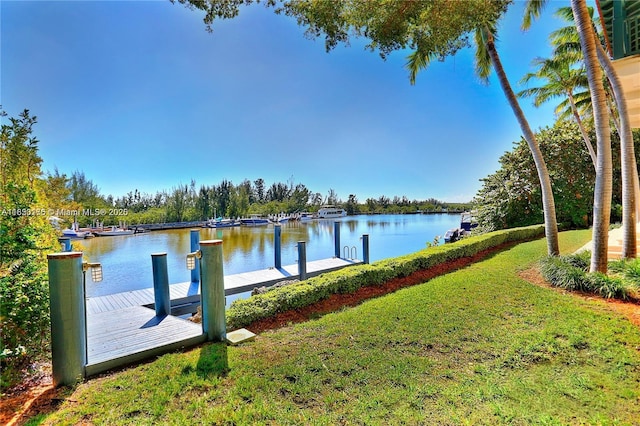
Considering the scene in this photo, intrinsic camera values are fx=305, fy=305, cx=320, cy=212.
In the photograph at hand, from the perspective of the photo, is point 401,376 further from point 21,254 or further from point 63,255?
point 21,254

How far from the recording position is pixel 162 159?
2314cm

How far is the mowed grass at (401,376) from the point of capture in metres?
2.08

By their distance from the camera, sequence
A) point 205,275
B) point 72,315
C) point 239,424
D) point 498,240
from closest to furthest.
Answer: point 239,424 < point 72,315 < point 205,275 < point 498,240

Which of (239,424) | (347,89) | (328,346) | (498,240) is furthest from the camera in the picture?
(347,89)

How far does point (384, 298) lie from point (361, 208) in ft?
194

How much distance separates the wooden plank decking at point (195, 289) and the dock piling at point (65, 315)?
3.32 m

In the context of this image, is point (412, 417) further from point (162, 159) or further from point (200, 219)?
point (200, 219)

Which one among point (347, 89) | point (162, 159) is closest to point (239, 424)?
point (347, 89)

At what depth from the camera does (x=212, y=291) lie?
344cm

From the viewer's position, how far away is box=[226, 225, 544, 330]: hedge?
423 centimetres

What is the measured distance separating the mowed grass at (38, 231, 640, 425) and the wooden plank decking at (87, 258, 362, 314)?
385 centimetres

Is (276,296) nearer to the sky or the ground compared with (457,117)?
nearer to the ground

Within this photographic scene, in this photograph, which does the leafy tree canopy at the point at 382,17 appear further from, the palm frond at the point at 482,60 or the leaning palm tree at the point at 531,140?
the palm frond at the point at 482,60

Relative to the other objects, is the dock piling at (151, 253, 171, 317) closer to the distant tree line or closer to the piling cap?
the piling cap
